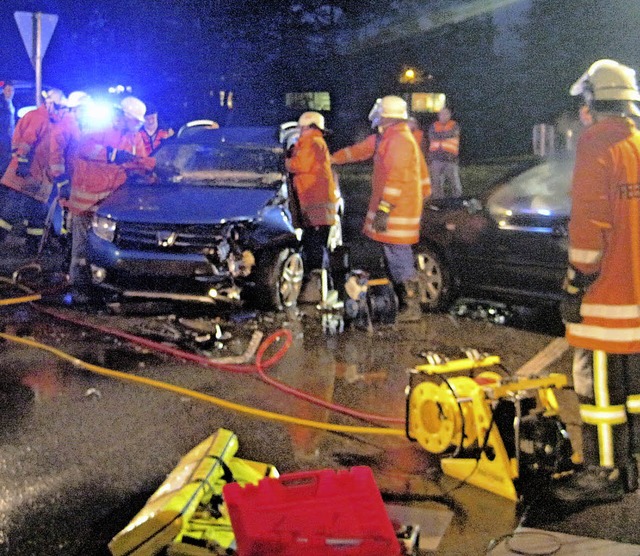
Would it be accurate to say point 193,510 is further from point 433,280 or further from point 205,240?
point 433,280

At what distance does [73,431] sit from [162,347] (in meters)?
1.85

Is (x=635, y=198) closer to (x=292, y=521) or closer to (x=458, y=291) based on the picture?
(x=292, y=521)

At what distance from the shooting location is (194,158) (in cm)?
916

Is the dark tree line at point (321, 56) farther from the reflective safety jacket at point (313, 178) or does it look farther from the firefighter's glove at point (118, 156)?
the reflective safety jacket at point (313, 178)

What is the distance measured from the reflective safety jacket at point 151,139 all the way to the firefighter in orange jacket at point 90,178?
1.56 metres

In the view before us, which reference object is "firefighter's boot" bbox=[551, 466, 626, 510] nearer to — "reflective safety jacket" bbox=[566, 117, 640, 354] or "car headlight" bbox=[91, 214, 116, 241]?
Result: "reflective safety jacket" bbox=[566, 117, 640, 354]

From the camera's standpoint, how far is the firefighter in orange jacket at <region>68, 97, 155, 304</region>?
28.6ft

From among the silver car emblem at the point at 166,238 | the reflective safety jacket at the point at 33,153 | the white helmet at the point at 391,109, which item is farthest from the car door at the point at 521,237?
the reflective safety jacket at the point at 33,153

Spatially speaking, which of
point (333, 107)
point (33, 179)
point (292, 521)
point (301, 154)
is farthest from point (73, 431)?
point (333, 107)

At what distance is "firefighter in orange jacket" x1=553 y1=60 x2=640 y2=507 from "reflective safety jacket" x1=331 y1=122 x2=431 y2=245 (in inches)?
126

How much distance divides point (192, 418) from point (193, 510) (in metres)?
1.74

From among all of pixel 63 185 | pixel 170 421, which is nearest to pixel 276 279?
pixel 170 421

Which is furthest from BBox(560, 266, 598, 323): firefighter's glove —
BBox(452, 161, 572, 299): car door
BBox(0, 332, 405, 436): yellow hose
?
BBox(452, 161, 572, 299): car door

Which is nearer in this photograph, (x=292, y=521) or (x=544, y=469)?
(x=292, y=521)
